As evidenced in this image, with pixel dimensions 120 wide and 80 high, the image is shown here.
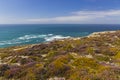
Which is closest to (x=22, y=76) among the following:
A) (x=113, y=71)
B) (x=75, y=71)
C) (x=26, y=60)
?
(x=75, y=71)

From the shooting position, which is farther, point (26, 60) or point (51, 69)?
point (26, 60)

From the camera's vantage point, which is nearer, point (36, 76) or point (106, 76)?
point (106, 76)

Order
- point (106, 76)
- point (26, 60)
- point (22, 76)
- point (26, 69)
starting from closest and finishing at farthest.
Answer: point (106, 76) → point (22, 76) → point (26, 69) → point (26, 60)

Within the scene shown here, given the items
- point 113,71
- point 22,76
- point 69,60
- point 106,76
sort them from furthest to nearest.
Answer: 1. point 69,60
2. point 22,76
3. point 113,71
4. point 106,76

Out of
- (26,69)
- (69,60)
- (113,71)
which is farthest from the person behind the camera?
(69,60)

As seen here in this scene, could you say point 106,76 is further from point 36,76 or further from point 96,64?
point 36,76

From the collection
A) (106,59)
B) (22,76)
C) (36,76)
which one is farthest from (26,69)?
(106,59)

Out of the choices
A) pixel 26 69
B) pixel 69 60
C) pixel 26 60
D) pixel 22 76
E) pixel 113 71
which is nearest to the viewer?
pixel 113 71

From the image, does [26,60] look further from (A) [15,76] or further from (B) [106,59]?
(B) [106,59]
